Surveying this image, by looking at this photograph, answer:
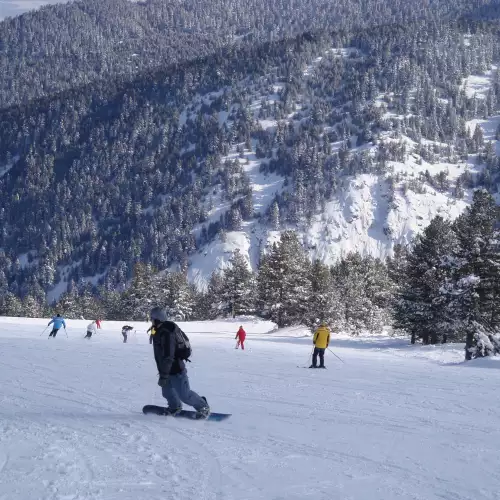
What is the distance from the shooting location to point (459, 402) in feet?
36.7

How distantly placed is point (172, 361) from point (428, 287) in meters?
33.0

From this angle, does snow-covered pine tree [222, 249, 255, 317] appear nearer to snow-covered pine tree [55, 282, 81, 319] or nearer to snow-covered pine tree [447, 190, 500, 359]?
snow-covered pine tree [55, 282, 81, 319]

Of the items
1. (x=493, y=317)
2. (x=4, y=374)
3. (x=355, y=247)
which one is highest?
(x=355, y=247)

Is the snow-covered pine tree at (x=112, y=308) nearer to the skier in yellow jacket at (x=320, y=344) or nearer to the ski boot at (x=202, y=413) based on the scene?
the skier in yellow jacket at (x=320, y=344)

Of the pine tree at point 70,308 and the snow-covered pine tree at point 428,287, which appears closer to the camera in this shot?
the snow-covered pine tree at point 428,287

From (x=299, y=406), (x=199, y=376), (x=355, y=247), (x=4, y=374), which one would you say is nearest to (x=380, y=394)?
(x=299, y=406)

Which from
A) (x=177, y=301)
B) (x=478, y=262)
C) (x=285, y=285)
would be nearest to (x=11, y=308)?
(x=177, y=301)

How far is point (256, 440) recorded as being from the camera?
777 centimetres

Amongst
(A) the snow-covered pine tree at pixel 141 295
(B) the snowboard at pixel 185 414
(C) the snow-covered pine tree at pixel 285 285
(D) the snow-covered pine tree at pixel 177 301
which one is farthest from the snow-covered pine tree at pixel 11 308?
(B) the snowboard at pixel 185 414

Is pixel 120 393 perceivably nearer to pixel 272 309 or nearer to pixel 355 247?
pixel 272 309

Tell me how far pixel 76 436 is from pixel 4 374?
7895mm

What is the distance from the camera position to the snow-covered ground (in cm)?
580

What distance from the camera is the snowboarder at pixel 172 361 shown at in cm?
834

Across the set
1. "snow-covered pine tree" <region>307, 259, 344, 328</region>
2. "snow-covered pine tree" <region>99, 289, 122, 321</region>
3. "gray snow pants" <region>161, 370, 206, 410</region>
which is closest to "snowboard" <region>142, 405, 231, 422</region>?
"gray snow pants" <region>161, 370, 206, 410</region>
